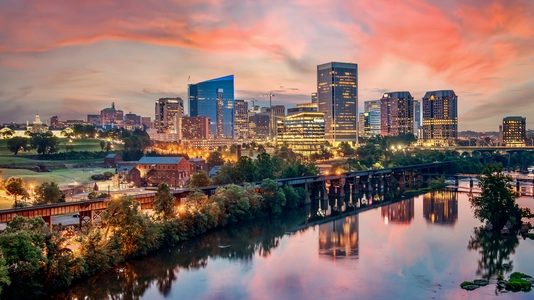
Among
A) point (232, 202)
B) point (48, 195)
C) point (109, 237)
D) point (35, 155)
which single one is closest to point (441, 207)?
point (232, 202)

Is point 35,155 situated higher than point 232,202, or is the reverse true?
point 35,155

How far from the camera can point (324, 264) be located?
3997cm

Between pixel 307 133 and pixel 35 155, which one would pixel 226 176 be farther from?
pixel 307 133

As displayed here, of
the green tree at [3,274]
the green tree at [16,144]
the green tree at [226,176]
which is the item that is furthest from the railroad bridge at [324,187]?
the green tree at [16,144]

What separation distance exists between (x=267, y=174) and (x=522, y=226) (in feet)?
124

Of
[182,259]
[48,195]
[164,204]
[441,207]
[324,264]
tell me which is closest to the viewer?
[324,264]

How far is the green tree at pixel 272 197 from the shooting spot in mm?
63500

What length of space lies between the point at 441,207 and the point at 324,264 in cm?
3735

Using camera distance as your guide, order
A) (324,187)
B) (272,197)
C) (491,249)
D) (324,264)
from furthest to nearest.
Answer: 1. (324,187)
2. (272,197)
3. (491,249)
4. (324,264)

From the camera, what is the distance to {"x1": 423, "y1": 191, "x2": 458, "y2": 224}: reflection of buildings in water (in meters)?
61.3

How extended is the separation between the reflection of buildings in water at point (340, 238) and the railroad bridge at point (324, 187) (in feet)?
48.8

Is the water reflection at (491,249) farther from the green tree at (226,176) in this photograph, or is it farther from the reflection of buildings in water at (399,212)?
the green tree at (226,176)

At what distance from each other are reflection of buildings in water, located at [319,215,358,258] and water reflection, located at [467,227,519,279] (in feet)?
35.7

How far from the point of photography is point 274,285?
3494 cm
